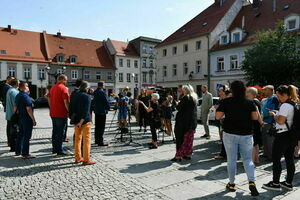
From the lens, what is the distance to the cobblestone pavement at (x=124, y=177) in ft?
12.7

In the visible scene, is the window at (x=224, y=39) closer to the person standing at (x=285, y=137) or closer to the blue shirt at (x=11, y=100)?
the person standing at (x=285, y=137)

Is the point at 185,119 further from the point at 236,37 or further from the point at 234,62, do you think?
the point at 236,37

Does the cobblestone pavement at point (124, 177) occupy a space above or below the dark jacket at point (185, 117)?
below

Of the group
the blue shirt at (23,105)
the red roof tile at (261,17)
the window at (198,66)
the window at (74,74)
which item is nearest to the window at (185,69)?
the window at (198,66)

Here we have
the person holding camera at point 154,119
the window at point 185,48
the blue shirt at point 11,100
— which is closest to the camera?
the blue shirt at point 11,100

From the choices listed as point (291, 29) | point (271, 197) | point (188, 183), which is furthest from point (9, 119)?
point (291, 29)

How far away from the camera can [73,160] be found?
5805 mm

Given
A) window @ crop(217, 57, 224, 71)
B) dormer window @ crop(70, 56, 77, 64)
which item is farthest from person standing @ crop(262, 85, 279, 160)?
dormer window @ crop(70, 56, 77, 64)

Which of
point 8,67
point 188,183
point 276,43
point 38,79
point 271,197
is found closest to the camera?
point 271,197

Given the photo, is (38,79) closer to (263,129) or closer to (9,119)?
(9,119)

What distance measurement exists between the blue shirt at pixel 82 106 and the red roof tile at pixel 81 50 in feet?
128

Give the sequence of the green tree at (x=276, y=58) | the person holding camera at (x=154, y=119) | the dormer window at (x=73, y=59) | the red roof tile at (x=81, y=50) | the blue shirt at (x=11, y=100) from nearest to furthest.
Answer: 1. the blue shirt at (x=11, y=100)
2. the person holding camera at (x=154, y=119)
3. the green tree at (x=276, y=58)
4. the red roof tile at (x=81, y=50)
5. the dormer window at (x=73, y=59)

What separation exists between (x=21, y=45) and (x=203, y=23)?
29780mm

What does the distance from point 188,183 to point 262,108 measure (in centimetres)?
318
